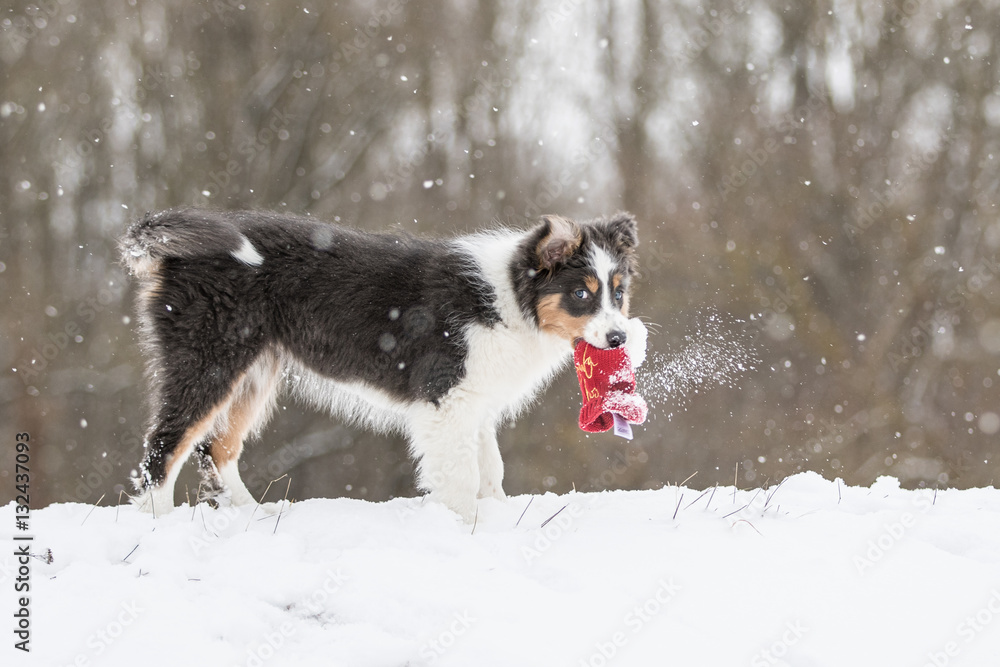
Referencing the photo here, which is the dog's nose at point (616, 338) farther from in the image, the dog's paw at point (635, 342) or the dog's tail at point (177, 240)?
the dog's tail at point (177, 240)

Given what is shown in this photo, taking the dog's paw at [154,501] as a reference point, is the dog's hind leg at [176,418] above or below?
above

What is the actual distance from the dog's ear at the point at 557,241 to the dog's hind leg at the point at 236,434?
6.25 ft

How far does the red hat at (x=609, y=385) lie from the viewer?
165 inches

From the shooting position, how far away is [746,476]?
10.3 metres

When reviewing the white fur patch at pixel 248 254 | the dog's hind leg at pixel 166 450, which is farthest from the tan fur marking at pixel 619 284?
the dog's hind leg at pixel 166 450

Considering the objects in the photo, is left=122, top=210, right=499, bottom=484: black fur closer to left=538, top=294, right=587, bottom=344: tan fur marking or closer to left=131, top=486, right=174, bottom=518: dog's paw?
left=131, top=486, right=174, bottom=518: dog's paw

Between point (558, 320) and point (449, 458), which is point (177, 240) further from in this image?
point (558, 320)

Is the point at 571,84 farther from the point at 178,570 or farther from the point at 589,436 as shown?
the point at 178,570

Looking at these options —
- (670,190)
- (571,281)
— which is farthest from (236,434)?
(670,190)

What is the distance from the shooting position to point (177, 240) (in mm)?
4363

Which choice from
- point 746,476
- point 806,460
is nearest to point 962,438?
point 806,460

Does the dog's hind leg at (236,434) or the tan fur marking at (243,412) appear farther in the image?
the tan fur marking at (243,412)

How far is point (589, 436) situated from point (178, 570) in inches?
342

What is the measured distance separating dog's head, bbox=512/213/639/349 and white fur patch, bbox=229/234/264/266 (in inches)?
64.0
